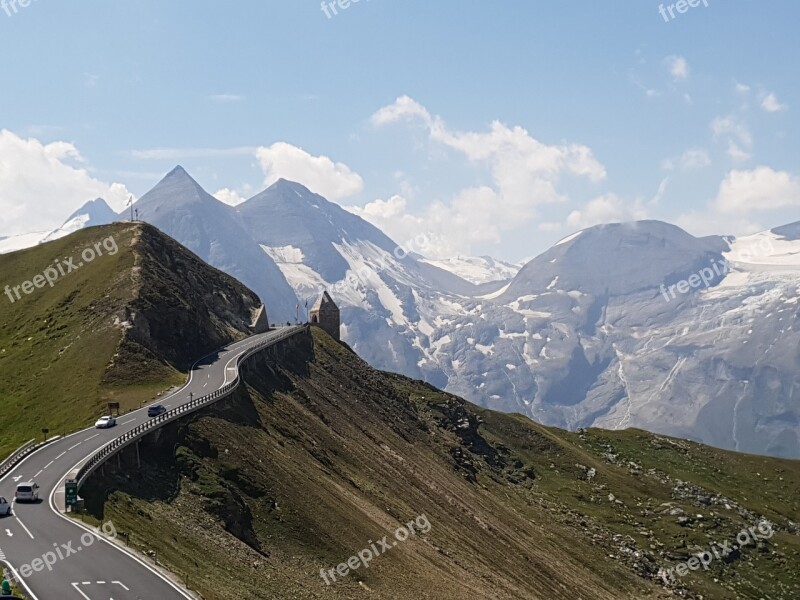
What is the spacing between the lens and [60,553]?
47.5 meters

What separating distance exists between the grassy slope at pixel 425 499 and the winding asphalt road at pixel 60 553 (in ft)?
10.1

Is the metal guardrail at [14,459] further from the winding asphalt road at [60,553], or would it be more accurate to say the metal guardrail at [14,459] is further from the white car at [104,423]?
the white car at [104,423]

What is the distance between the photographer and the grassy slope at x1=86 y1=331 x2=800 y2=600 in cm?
6366

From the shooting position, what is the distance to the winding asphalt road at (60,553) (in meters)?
43.2

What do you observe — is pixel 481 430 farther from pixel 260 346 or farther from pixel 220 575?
pixel 220 575

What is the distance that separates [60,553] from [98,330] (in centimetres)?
6118

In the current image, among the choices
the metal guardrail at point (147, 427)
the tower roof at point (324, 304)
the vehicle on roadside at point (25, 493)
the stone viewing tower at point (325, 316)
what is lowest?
the vehicle on roadside at point (25, 493)

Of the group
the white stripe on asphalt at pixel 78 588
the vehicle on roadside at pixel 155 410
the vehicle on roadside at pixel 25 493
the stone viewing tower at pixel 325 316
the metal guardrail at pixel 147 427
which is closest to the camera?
the white stripe on asphalt at pixel 78 588

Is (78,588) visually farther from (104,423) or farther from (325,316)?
(325,316)

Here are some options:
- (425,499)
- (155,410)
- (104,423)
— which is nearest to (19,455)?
(104,423)

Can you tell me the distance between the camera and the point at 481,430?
17538 cm

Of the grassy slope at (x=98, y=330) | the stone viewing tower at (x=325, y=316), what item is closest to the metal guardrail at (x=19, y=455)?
the grassy slope at (x=98, y=330)

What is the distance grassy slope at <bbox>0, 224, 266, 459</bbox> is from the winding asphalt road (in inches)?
638

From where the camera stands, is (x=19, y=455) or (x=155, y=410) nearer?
(x=19, y=455)
